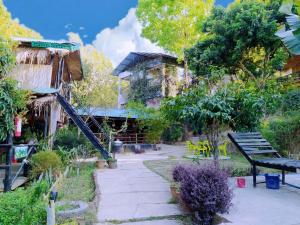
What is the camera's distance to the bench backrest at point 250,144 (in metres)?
6.05

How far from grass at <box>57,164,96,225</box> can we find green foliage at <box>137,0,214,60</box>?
1560cm

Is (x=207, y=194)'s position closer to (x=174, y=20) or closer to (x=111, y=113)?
(x=111, y=113)

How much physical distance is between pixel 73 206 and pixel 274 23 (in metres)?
13.2

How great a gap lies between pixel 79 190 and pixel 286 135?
8949 millimetres

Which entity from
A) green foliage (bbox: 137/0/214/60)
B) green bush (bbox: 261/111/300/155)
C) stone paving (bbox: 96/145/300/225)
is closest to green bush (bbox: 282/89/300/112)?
green bush (bbox: 261/111/300/155)

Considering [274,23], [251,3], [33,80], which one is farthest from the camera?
[251,3]

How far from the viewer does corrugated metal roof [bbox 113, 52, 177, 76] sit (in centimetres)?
2421

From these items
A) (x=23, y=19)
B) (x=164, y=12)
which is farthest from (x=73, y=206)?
(x=23, y=19)

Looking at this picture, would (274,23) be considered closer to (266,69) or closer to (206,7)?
(266,69)

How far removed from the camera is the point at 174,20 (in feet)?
69.7

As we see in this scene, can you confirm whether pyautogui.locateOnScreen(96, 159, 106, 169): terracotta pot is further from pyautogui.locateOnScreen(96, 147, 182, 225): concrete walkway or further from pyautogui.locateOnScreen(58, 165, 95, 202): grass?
pyautogui.locateOnScreen(96, 147, 182, 225): concrete walkway

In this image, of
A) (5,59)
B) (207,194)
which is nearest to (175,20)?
(5,59)

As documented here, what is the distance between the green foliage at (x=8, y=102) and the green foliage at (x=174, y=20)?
53.9 ft

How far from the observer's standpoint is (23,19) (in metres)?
24.0
